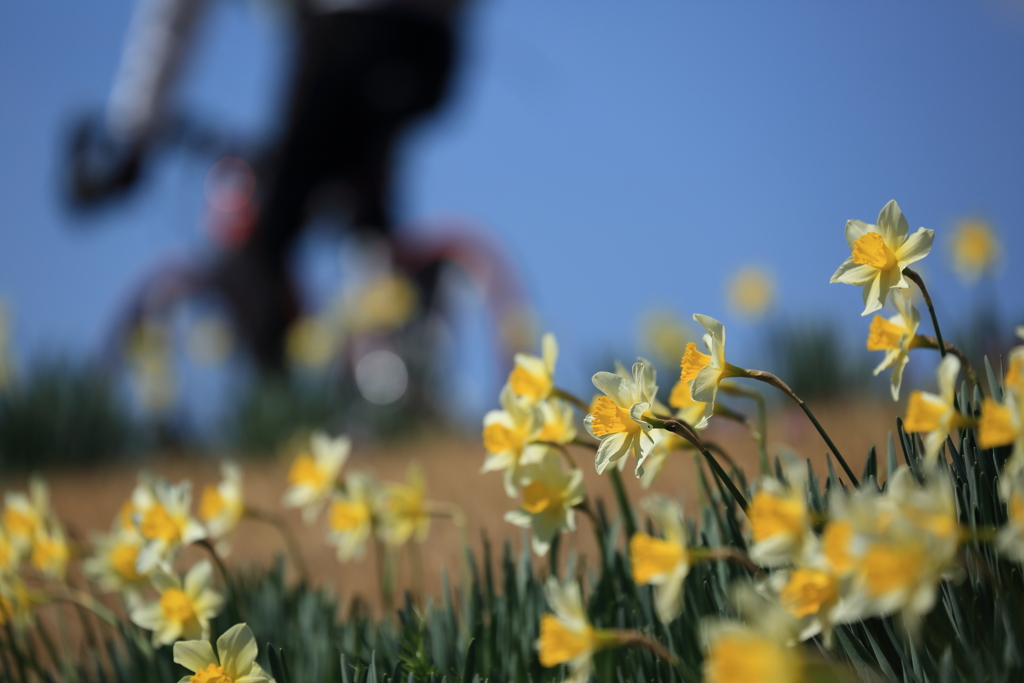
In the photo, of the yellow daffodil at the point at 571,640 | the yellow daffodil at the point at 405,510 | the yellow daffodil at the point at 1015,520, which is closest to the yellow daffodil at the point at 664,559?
the yellow daffodil at the point at 571,640

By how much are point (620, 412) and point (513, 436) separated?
0.21 m

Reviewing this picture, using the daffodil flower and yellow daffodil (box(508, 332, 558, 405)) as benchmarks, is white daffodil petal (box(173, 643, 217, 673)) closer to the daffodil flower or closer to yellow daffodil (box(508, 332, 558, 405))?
yellow daffodil (box(508, 332, 558, 405))

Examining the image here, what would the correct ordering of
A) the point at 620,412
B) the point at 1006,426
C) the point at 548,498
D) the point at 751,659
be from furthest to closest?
1. the point at 548,498
2. the point at 620,412
3. the point at 1006,426
4. the point at 751,659

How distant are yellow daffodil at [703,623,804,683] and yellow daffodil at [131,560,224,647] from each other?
32.8 inches

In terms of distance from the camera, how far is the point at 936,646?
0.81 meters

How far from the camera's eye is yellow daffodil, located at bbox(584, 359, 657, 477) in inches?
35.0

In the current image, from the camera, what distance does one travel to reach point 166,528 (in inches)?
49.1

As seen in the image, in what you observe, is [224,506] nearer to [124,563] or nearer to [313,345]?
[124,563]

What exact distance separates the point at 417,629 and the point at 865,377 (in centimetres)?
339

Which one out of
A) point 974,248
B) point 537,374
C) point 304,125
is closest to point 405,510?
point 537,374

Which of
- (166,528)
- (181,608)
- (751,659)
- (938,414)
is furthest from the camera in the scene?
(166,528)

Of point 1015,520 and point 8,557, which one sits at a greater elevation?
point 1015,520

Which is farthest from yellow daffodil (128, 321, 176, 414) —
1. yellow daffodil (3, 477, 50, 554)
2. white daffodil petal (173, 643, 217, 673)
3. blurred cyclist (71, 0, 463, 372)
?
white daffodil petal (173, 643, 217, 673)

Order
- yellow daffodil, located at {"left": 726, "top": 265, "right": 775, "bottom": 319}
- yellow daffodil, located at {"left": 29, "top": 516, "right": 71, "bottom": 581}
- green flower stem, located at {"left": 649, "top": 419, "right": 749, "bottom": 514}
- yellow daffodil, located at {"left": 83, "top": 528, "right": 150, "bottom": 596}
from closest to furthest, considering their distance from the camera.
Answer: green flower stem, located at {"left": 649, "top": 419, "right": 749, "bottom": 514} → yellow daffodil, located at {"left": 83, "top": 528, "right": 150, "bottom": 596} → yellow daffodil, located at {"left": 29, "top": 516, "right": 71, "bottom": 581} → yellow daffodil, located at {"left": 726, "top": 265, "right": 775, "bottom": 319}
